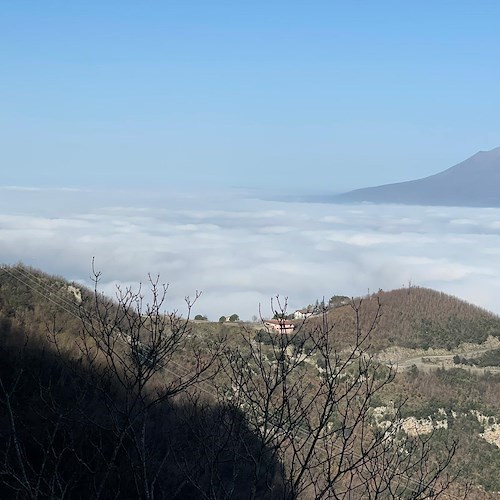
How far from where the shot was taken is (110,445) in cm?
1238

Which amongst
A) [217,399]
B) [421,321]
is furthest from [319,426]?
[421,321]

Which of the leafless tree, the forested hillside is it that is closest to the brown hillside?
the forested hillside

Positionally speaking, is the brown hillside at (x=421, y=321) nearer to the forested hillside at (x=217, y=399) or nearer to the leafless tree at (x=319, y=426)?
the forested hillside at (x=217, y=399)

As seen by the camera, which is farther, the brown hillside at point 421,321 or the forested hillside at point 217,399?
the brown hillside at point 421,321

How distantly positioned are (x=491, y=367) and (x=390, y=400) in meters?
7.40

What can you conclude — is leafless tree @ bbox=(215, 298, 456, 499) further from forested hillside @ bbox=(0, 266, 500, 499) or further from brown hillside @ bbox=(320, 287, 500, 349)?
brown hillside @ bbox=(320, 287, 500, 349)

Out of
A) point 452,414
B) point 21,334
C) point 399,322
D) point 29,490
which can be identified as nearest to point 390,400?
point 452,414

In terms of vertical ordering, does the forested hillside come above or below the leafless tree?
below

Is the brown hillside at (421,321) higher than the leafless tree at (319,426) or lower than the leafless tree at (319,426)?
lower

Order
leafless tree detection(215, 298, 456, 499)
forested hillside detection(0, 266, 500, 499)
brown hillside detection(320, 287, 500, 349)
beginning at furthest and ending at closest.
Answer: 1. brown hillside detection(320, 287, 500, 349)
2. forested hillside detection(0, 266, 500, 499)
3. leafless tree detection(215, 298, 456, 499)

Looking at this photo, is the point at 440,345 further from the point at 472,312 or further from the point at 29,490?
the point at 29,490

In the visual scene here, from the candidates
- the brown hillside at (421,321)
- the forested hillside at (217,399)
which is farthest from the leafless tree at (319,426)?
the brown hillside at (421,321)

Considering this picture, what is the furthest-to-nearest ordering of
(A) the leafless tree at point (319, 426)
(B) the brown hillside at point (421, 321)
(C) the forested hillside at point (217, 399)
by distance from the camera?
(B) the brown hillside at point (421, 321) → (C) the forested hillside at point (217, 399) → (A) the leafless tree at point (319, 426)

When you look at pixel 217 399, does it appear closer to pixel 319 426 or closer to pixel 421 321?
→ pixel 319 426
